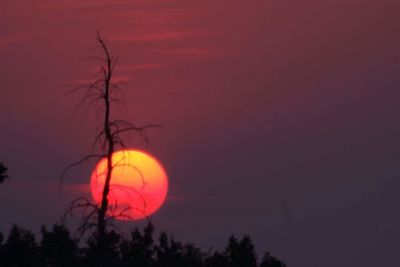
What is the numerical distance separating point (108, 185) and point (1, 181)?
34.5 ft

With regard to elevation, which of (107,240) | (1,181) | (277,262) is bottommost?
(107,240)

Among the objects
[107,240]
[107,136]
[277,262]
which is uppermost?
[277,262]

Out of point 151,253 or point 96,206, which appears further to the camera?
point 151,253

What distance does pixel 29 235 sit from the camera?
58.2 metres

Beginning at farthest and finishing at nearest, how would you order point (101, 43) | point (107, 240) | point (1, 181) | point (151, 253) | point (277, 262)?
point (151, 253), point (277, 262), point (1, 181), point (107, 240), point (101, 43)

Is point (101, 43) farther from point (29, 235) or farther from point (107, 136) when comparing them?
point (29, 235)

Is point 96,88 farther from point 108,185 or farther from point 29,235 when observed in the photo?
point 29,235

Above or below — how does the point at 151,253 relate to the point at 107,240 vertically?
above

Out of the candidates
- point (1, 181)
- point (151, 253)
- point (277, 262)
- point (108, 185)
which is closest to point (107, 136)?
point (108, 185)

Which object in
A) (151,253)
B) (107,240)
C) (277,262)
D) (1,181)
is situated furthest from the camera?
(151,253)

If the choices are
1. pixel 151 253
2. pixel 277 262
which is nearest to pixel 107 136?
pixel 277 262

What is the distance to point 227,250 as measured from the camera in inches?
2222

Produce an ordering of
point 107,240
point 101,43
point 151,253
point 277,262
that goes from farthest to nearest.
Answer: point 151,253
point 277,262
point 107,240
point 101,43

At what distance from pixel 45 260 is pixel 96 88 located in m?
37.3
